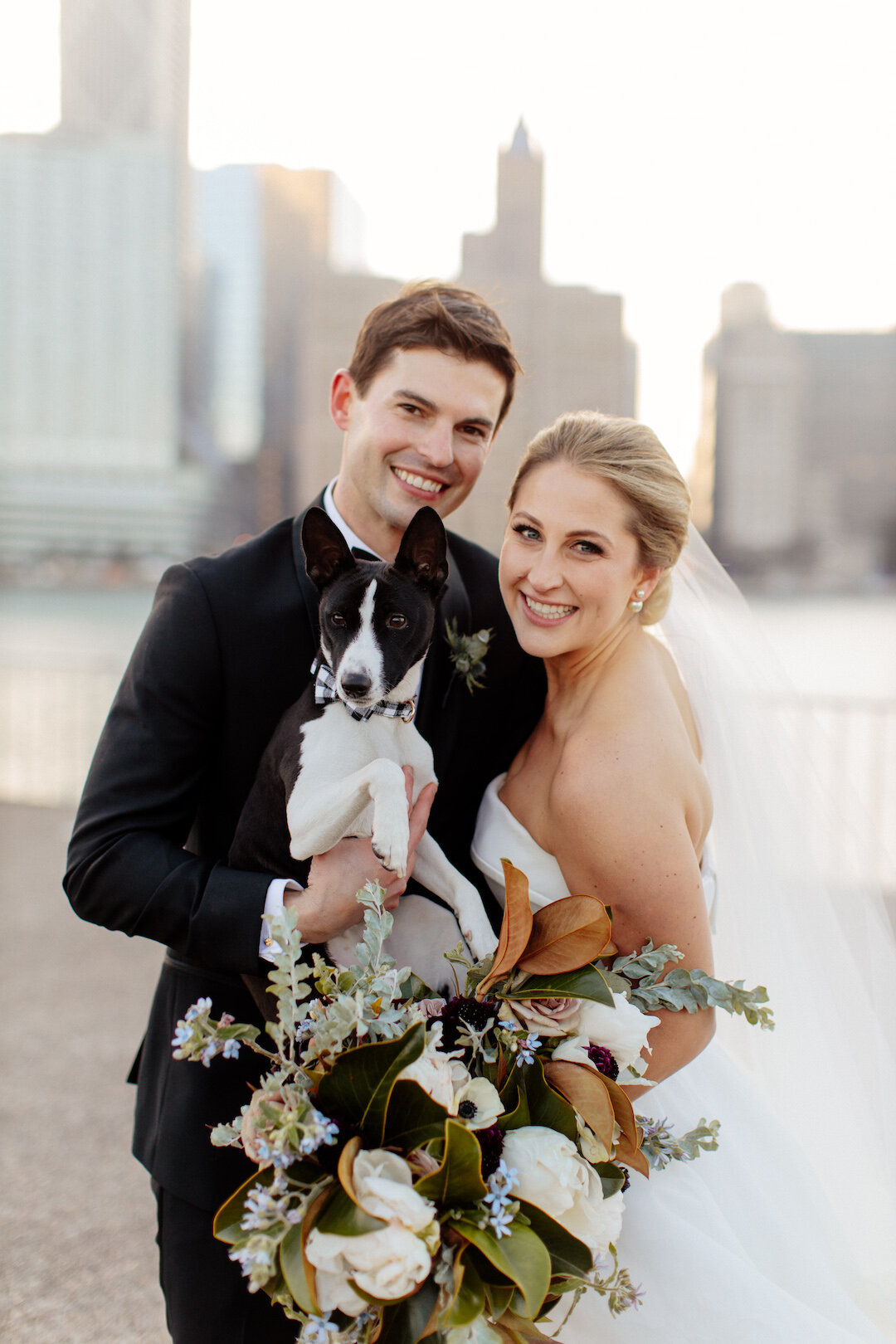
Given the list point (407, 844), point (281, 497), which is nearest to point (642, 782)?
point (407, 844)

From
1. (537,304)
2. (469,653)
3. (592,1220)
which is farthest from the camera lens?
(537,304)

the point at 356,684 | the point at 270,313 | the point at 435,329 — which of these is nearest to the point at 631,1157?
the point at 356,684

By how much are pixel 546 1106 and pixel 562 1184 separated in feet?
0.36

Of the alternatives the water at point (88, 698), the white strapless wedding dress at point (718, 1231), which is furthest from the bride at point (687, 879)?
the water at point (88, 698)

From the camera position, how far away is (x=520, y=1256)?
1017 millimetres

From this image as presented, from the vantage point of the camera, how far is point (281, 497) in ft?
153

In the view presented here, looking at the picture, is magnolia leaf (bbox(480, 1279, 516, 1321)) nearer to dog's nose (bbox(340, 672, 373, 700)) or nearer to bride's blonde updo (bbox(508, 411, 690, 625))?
dog's nose (bbox(340, 672, 373, 700))

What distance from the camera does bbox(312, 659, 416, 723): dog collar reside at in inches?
63.7

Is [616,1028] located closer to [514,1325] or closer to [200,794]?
[514,1325]

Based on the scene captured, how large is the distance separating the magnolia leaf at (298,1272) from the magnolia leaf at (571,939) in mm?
449

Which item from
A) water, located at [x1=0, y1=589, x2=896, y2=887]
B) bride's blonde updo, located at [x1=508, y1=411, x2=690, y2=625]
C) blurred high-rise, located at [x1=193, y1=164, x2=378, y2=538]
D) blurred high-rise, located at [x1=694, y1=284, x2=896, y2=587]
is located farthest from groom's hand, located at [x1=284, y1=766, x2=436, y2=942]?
blurred high-rise, located at [x1=193, y1=164, x2=378, y2=538]

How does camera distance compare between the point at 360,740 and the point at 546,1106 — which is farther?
the point at 360,740

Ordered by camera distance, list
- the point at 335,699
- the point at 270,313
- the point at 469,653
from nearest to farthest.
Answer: the point at 335,699 → the point at 469,653 → the point at 270,313

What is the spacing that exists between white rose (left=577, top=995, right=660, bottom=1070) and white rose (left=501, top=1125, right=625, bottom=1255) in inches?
6.0
